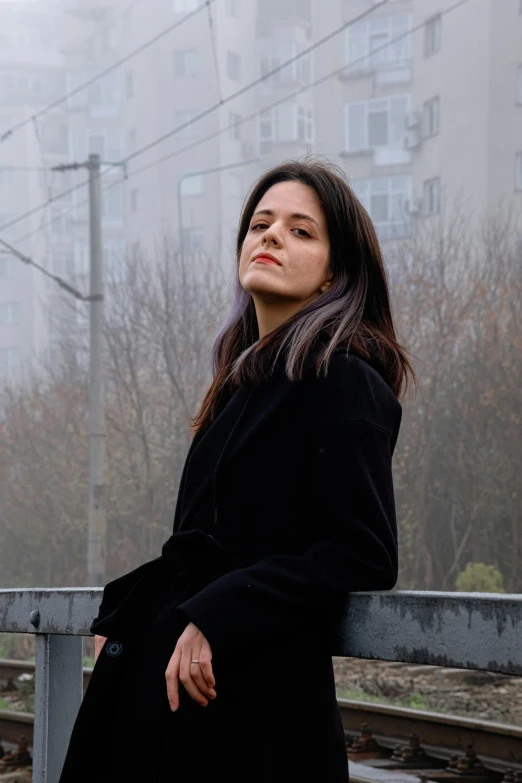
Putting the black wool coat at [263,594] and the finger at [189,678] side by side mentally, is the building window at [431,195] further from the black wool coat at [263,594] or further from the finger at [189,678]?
the finger at [189,678]

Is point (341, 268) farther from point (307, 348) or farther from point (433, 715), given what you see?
point (433, 715)

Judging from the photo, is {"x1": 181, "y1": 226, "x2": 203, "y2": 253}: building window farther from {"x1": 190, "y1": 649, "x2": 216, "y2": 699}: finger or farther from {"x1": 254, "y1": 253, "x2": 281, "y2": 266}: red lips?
{"x1": 190, "y1": 649, "x2": 216, "y2": 699}: finger

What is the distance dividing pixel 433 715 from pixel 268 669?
14.9 ft

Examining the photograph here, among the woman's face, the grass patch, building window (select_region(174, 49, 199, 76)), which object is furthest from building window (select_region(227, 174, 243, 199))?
the woman's face

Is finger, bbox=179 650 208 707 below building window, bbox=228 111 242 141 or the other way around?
below

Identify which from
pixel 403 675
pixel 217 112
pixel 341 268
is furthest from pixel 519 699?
pixel 217 112

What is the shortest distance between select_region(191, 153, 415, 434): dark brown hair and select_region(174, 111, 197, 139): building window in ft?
129

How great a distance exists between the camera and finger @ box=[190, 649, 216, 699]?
69.0 inches

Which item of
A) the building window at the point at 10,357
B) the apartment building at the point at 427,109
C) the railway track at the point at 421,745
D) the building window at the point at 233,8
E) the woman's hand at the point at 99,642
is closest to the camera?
the woman's hand at the point at 99,642

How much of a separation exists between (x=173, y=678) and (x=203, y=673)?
58mm

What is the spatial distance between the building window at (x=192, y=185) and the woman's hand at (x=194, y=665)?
123 ft

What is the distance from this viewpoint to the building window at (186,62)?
140 feet

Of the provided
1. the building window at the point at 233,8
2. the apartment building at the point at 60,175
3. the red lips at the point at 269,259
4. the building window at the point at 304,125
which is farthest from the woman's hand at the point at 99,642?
the apartment building at the point at 60,175

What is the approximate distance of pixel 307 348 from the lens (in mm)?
1918
